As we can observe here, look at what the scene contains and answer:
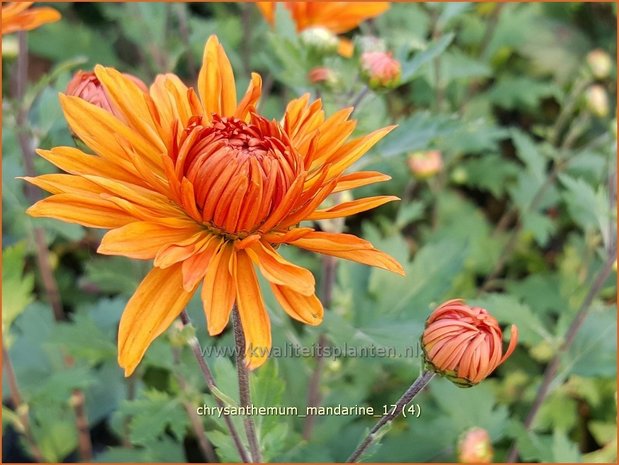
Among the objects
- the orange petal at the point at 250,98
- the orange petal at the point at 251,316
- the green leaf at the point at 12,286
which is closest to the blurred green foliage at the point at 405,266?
the green leaf at the point at 12,286

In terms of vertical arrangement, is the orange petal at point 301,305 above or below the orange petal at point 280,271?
below

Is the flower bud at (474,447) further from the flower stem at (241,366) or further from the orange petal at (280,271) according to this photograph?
the orange petal at (280,271)

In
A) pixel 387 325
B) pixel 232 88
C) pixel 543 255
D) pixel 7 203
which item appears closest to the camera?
pixel 232 88

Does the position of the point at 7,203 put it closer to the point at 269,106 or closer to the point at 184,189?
the point at 269,106

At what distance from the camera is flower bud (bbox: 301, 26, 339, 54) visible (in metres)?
1.39

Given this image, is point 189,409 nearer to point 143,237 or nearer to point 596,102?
point 143,237

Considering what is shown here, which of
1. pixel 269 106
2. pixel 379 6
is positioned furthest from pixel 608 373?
pixel 269 106

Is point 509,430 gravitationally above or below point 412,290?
below

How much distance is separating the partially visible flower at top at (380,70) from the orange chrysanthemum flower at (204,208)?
405 millimetres

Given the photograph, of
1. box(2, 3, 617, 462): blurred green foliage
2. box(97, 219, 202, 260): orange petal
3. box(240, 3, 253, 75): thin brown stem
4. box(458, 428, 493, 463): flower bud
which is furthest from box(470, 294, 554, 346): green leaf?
box(240, 3, 253, 75): thin brown stem

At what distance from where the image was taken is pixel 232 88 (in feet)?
3.27

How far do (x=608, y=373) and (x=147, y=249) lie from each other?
A: 117 centimetres

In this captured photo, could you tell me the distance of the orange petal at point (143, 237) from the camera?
769 mm

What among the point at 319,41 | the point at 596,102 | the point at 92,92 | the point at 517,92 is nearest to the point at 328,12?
the point at 319,41
